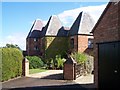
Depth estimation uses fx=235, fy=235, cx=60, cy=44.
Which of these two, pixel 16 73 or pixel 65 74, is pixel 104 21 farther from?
pixel 16 73

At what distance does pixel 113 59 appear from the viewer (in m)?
11.7

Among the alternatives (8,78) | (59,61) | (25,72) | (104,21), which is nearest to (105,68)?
(104,21)

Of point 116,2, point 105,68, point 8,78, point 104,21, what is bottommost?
point 8,78

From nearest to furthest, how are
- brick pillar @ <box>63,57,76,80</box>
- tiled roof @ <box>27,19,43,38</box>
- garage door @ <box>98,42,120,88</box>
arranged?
garage door @ <box>98,42,120,88</box> → brick pillar @ <box>63,57,76,80</box> → tiled roof @ <box>27,19,43,38</box>

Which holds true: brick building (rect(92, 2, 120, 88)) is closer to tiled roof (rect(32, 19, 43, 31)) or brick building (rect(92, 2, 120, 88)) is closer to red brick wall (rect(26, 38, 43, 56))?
red brick wall (rect(26, 38, 43, 56))

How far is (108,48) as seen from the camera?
1211cm

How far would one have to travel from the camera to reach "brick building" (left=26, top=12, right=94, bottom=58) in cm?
3319

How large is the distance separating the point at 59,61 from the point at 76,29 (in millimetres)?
6780

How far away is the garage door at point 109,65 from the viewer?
11391 millimetres

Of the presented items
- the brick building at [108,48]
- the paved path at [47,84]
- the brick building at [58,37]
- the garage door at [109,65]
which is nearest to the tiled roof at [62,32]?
the brick building at [58,37]

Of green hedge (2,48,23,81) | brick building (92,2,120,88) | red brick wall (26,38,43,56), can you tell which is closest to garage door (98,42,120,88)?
brick building (92,2,120,88)

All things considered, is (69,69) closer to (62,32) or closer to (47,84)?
(47,84)

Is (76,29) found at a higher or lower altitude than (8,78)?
higher

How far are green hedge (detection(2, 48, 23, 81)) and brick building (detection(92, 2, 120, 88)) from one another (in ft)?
23.5
